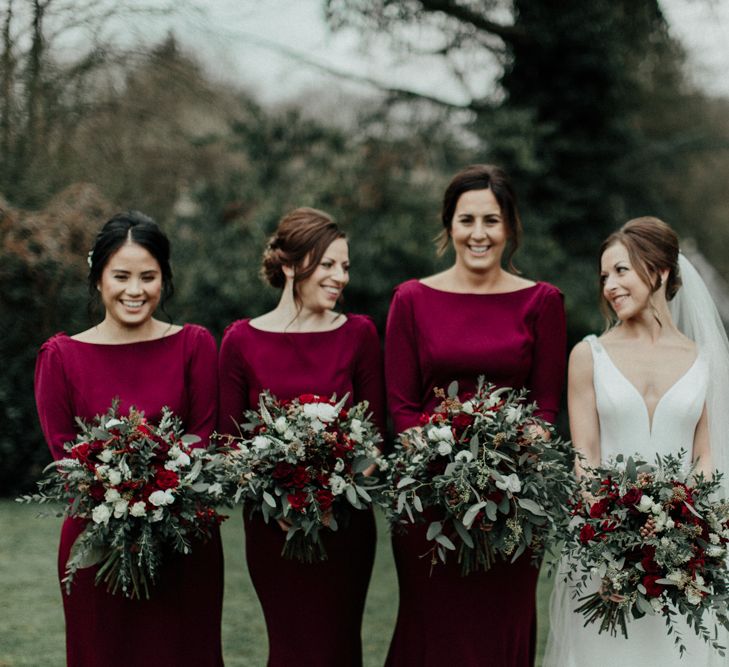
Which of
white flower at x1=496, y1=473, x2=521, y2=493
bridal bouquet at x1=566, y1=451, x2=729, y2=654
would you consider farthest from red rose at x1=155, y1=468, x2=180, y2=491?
bridal bouquet at x1=566, y1=451, x2=729, y2=654

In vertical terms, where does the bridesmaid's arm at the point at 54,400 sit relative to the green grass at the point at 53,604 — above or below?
above

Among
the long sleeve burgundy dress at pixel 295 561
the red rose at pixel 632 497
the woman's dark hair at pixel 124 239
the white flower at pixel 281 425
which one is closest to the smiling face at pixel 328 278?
the long sleeve burgundy dress at pixel 295 561

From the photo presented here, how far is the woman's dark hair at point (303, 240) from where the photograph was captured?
4.76 meters

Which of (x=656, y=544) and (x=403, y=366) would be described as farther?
(x=403, y=366)

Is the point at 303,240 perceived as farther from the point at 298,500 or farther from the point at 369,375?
the point at 298,500

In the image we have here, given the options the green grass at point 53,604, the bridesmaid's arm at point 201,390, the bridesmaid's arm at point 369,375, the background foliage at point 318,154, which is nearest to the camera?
the bridesmaid's arm at point 201,390

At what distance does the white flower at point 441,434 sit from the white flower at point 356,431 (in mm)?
349

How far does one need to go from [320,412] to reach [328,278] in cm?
85

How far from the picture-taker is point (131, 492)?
3.96 m

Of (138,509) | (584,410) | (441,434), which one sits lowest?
(138,509)

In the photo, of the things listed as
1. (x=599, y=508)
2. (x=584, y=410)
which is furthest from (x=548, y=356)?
(x=599, y=508)

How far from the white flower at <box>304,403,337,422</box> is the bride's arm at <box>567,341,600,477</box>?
1.27 m

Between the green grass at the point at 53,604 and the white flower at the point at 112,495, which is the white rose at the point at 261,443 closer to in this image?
the white flower at the point at 112,495

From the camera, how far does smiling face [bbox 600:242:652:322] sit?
4629mm
